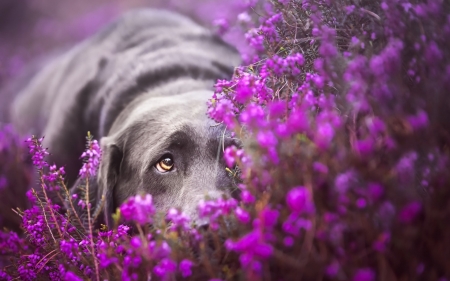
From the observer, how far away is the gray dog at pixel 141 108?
2.25 meters

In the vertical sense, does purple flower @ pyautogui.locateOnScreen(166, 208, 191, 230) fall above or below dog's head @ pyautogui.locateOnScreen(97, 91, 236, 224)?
above

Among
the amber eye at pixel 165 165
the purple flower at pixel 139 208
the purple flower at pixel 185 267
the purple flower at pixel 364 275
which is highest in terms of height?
the purple flower at pixel 139 208

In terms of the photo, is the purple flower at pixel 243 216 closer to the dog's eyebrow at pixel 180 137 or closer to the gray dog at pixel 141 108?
the gray dog at pixel 141 108

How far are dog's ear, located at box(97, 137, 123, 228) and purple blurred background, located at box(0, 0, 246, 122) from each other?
2.74m

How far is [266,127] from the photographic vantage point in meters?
1.39

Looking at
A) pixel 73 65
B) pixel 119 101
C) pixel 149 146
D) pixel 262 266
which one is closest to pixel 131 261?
pixel 262 266

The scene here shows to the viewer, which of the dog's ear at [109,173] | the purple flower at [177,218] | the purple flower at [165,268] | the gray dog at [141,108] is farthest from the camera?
the dog's ear at [109,173]

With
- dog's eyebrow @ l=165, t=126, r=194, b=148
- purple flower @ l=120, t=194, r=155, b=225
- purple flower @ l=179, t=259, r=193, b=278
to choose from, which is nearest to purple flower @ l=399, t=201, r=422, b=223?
purple flower @ l=179, t=259, r=193, b=278

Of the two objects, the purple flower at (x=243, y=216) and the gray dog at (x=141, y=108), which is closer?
the purple flower at (x=243, y=216)

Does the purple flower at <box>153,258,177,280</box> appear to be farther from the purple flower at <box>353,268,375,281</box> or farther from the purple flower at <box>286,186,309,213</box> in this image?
the purple flower at <box>353,268,375,281</box>

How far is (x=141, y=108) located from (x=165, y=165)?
1.96 ft

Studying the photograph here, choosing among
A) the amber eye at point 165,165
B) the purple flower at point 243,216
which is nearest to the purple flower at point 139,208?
the purple flower at point 243,216

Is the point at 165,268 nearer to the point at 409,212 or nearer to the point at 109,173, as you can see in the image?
the point at 409,212

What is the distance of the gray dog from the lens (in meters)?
2.25
